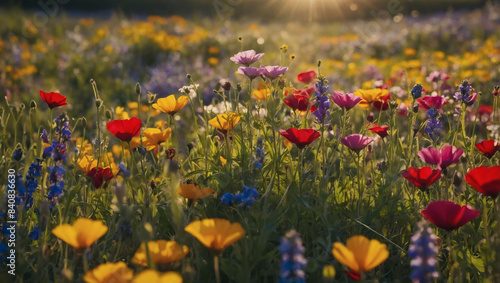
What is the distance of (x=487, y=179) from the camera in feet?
4.11

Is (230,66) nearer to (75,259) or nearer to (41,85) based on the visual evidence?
(41,85)

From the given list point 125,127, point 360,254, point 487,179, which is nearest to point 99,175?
point 125,127

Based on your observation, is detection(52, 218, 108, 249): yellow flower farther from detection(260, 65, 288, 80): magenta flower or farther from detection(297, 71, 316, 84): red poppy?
detection(297, 71, 316, 84): red poppy

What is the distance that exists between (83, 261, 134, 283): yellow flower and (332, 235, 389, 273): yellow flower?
0.48 metres

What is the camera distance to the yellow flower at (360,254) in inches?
39.4

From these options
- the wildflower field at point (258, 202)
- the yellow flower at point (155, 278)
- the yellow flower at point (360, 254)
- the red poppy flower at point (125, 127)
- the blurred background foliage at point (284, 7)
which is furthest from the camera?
the blurred background foliage at point (284, 7)

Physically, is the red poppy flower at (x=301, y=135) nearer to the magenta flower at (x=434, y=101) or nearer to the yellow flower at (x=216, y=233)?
the yellow flower at (x=216, y=233)

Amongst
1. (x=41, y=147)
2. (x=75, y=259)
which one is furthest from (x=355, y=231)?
(x=41, y=147)

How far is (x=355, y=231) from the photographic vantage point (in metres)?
1.63

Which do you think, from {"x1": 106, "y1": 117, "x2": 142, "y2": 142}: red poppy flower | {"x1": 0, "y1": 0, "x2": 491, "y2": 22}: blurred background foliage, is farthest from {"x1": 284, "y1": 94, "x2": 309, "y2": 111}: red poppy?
{"x1": 0, "y1": 0, "x2": 491, "y2": 22}: blurred background foliage

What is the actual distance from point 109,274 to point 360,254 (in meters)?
0.57

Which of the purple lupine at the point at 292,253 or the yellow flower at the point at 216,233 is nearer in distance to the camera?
the purple lupine at the point at 292,253

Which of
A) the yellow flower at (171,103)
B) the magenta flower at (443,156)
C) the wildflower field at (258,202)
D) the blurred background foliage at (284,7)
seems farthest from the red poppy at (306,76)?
the blurred background foliage at (284,7)

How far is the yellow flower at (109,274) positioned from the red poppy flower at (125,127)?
64 cm
